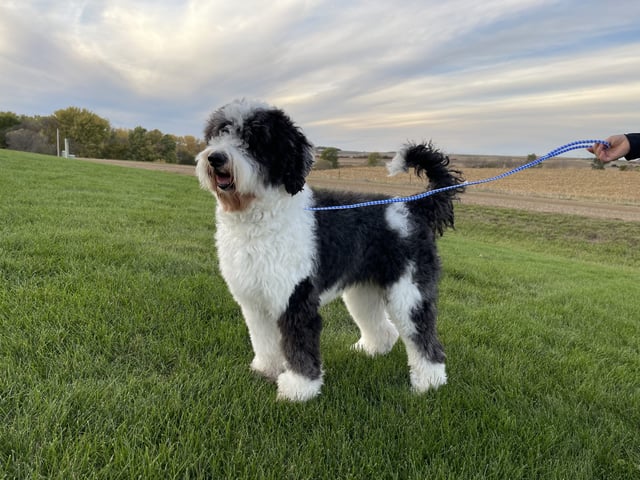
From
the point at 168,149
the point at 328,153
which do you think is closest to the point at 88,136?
the point at 168,149

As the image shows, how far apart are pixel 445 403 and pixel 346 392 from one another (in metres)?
0.79

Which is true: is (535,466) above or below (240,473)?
below

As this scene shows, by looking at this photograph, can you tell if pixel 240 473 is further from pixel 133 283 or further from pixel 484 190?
pixel 484 190

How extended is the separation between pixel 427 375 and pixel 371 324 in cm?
80

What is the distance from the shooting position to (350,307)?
4320 millimetres

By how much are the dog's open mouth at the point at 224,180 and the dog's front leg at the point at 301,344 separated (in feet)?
3.04

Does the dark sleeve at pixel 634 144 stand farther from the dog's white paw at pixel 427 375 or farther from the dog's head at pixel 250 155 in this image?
the dog's head at pixel 250 155

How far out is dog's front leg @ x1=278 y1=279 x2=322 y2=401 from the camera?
319 centimetres

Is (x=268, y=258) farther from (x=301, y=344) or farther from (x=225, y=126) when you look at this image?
(x=225, y=126)

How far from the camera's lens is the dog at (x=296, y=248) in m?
3.11

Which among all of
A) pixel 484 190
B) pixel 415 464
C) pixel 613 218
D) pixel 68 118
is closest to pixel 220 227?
pixel 415 464

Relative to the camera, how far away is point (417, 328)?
3723 mm

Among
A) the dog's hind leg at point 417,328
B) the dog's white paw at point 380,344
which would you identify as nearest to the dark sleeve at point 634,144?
the dog's hind leg at point 417,328

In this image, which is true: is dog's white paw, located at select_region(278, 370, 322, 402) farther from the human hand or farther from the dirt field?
the dirt field
